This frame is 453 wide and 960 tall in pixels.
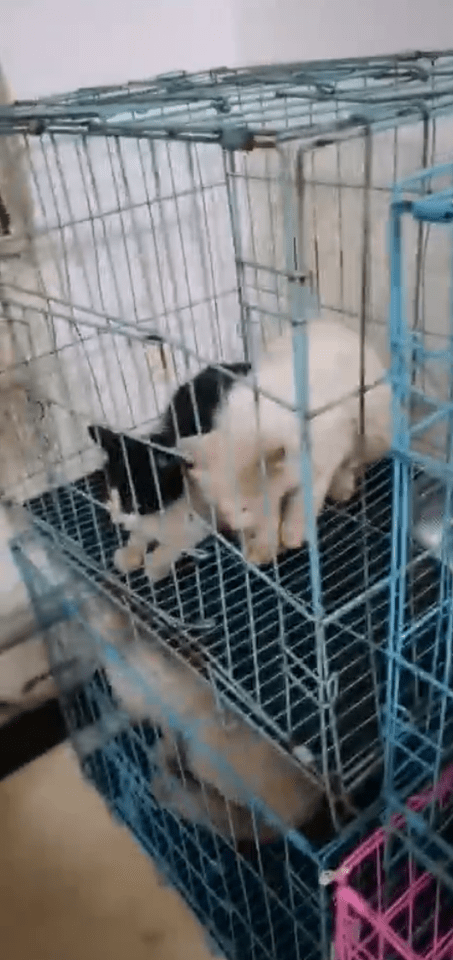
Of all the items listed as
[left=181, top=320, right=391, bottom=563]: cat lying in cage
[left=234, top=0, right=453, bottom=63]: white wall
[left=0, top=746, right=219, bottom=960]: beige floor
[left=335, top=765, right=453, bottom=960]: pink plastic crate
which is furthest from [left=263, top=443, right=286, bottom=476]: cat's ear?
[left=0, top=746, right=219, bottom=960]: beige floor

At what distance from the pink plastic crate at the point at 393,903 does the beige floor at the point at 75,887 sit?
1.37ft

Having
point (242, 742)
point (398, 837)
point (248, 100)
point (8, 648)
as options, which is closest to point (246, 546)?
point (242, 742)

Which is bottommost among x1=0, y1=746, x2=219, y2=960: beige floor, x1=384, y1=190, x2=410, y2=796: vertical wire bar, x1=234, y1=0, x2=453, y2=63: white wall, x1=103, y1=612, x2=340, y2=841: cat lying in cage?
x1=0, y1=746, x2=219, y2=960: beige floor

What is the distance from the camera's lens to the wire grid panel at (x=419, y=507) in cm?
50

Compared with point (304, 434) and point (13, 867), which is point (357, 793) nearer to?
point (304, 434)

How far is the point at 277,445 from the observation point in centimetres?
86

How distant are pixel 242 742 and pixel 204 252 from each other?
0.77 metres

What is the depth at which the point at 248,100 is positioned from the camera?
0.97 m

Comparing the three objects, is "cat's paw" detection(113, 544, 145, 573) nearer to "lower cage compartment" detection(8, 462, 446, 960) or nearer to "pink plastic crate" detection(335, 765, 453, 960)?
"lower cage compartment" detection(8, 462, 446, 960)

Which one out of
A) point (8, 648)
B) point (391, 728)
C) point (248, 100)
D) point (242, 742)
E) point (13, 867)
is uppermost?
point (248, 100)

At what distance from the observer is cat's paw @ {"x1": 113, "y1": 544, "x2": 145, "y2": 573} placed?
3.33 feet

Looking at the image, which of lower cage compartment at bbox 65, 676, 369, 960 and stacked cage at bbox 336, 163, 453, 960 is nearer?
stacked cage at bbox 336, 163, 453, 960

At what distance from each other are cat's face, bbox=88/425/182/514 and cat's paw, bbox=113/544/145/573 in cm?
5

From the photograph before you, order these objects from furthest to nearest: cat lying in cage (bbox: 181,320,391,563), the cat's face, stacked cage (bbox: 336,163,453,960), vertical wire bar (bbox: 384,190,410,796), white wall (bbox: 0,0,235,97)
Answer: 1. white wall (bbox: 0,0,235,97)
2. the cat's face
3. cat lying in cage (bbox: 181,320,391,563)
4. stacked cage (bbox: 336,163,453,960)
5. vertical wire bar (bbox: 384,190,410,796)
